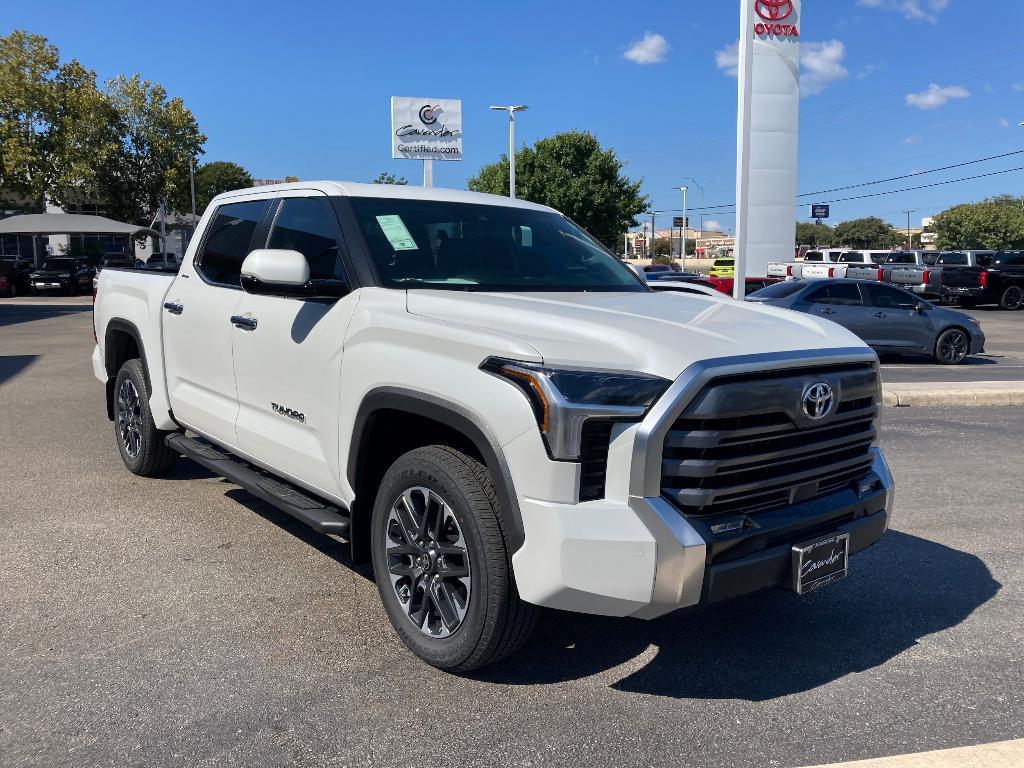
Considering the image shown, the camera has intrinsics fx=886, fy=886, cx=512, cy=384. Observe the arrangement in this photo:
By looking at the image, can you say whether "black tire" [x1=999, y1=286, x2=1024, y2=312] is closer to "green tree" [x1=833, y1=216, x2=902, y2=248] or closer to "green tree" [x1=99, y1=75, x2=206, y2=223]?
"green tree" [x1=99, y1=75, x2=206, y2=223]

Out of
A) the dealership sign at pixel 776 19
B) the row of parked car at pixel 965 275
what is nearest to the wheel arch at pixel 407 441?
the row of parked car at pixel 965 275

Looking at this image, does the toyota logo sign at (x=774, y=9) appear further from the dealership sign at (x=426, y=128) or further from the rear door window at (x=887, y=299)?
the rear door window at (x=887, y=299)

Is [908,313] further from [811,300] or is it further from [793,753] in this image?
[793,753]

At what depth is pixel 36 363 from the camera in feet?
42.9

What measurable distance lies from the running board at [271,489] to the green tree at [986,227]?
93603mm

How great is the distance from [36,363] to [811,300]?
1226 centimetres

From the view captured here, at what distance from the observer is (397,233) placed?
4.09m

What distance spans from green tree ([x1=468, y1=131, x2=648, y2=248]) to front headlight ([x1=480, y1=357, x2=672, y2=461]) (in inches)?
1928

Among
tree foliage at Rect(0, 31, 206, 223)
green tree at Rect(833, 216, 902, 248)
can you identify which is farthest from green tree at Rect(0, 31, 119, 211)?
green tree at Rect(833, 216, 902, 248)

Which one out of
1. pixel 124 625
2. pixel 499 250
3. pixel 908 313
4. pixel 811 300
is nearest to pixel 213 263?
pixel 499 250

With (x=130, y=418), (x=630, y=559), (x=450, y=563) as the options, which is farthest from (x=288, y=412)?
(x=130, y=418)

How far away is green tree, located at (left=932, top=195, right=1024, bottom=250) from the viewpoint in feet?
278

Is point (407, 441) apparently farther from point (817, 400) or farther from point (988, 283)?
point (988, 283)

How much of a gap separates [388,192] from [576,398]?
2056 millimetres
